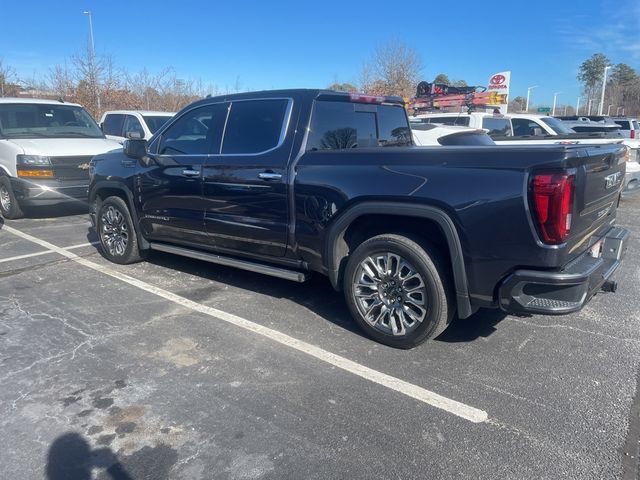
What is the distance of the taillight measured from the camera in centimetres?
298

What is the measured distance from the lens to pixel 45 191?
8477 mm

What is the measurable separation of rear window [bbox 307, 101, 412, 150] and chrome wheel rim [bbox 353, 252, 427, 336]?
3.86 feet

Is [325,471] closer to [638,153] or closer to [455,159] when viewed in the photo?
[455,159]

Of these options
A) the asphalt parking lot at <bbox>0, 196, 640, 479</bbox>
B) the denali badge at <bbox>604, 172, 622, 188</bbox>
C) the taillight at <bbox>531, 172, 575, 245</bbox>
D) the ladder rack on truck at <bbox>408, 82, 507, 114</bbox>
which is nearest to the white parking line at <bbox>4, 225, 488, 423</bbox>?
the asphalt parking lot at <bbox>0, 196, 640, 479</bbox>

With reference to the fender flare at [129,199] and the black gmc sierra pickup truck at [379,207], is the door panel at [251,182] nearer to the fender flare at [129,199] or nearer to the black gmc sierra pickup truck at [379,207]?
the black gmc sierra pickup truck at [379,207]

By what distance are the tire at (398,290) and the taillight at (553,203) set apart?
77 cm

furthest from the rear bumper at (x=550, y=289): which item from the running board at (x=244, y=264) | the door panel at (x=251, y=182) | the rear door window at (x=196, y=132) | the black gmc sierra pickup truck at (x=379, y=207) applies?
the rear door window at (x=196, y=132)

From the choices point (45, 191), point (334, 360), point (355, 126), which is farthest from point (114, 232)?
point (334, 360)

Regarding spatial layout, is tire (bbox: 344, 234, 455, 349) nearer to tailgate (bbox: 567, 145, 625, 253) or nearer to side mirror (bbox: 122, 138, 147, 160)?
tailgate (bbox: 567, 145, 625, 253)

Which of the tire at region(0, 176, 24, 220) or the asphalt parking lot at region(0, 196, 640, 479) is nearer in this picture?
the asphalt parking lot at region(0, 196, 640, 479)

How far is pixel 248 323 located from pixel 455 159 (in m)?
2.20

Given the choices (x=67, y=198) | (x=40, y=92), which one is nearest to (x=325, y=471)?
(x=67, y=198)

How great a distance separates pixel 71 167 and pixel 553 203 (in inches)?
315

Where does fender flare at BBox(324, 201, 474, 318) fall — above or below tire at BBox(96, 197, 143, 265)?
above
